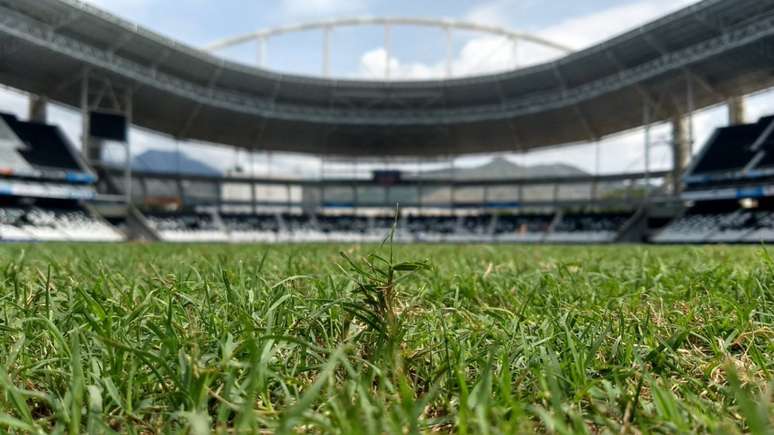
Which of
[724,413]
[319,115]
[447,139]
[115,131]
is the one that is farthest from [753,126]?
[115,131]

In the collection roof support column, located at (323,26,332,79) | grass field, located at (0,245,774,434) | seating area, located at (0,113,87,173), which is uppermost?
roof support column, located at (323,26,332,79)

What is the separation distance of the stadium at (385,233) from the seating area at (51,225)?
18 centimetres

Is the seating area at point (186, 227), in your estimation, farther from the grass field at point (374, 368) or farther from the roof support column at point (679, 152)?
the roof support column at point (679, 152)

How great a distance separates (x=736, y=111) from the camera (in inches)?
1192

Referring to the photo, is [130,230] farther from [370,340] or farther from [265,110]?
[370,340]

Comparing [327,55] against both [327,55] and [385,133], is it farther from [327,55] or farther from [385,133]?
[385,133]

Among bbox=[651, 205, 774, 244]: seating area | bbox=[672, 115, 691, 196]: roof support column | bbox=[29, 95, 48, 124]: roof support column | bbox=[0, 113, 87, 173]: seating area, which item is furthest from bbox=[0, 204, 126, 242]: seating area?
bbox=[672, 115, 691, 196]: roof support column

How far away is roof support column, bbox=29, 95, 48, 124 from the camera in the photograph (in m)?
29.3

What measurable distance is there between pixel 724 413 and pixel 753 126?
36115 mm

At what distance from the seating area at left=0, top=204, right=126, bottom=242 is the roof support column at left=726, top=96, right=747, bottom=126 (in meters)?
41.5

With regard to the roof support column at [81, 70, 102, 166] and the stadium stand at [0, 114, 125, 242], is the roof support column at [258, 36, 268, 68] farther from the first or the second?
the stadium stand at [0, 114, 125, 242]

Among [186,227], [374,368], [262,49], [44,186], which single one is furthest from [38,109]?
[374,368]

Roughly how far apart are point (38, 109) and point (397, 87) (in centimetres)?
2537

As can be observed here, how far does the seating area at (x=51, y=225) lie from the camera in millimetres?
23078
